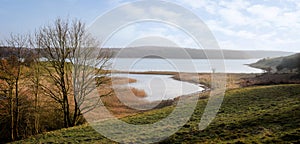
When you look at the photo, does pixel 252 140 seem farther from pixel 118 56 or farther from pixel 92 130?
pixel 118 56

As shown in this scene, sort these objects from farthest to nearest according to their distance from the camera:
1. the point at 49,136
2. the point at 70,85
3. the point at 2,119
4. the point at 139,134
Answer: the point at 70,85 < the point at 2,119 < the point at 49,136 < the point at 139,134

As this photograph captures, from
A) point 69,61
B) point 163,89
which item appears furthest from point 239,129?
point 163,89

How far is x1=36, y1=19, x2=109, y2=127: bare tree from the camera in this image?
22.9 meters

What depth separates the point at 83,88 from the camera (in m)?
23.0

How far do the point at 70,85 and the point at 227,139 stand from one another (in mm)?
17166

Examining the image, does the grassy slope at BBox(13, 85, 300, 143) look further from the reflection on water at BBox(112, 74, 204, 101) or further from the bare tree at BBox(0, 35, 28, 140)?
the reflection on water at BBox(112, 74, 204, 101)

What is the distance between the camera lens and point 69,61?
2320 centimetres

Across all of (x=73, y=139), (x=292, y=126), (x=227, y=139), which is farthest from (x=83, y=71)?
(x=292, y=126)

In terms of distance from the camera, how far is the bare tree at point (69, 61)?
2291 centimetres

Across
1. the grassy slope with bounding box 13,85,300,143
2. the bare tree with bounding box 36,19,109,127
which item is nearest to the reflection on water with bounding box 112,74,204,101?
the bare tree with bounding box 36,19,109,127

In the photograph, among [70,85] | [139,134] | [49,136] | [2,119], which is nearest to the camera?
[139,134]

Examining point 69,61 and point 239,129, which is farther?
point 69,61

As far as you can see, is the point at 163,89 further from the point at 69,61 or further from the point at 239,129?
the point at 239,129

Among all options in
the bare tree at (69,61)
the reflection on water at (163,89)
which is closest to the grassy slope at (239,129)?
the bare tree at (69,61)
